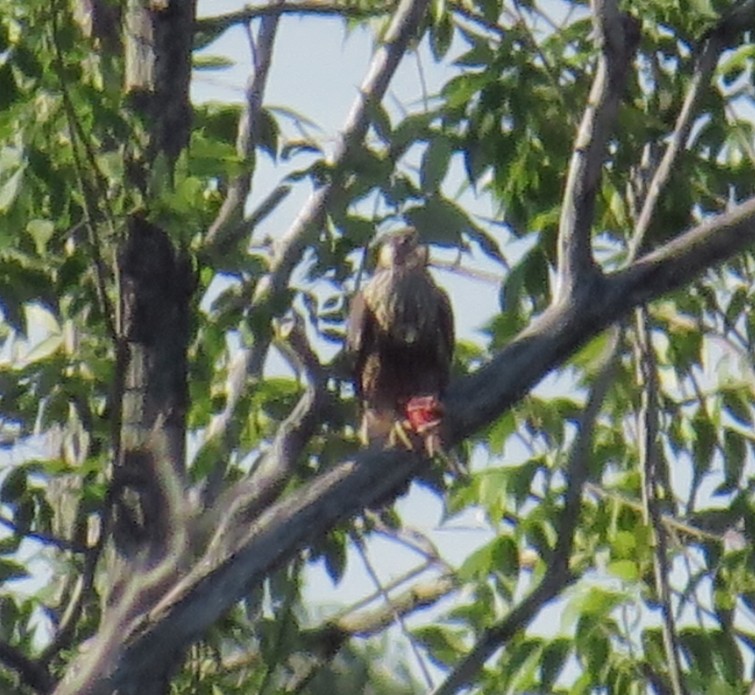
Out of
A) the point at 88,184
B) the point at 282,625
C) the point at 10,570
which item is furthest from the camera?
the point at 282,625

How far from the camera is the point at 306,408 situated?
385 centimetres

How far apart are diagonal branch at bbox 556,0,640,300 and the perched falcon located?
1.15m

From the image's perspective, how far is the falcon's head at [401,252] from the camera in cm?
510

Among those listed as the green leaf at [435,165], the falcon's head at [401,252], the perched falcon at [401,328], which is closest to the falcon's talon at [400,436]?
the green leaf at [435,165]

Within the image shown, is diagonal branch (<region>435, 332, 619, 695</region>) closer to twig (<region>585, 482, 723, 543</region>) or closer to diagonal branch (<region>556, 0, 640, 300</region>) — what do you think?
diagonal branch (<region>556, 0, 640, 300</region>)

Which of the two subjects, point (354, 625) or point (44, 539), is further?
point (354, 625)

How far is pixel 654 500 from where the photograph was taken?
13.5ft

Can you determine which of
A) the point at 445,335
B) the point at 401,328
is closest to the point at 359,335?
the point at 401,328

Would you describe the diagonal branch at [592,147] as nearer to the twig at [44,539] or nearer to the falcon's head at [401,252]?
the twig at [44,539]

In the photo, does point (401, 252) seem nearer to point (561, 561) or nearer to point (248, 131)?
point (248, 131)

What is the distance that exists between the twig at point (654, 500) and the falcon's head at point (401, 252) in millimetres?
1025

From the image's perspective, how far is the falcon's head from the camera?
16.7 ft

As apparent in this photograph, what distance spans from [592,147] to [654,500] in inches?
33.1

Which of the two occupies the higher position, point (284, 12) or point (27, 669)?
point (284, 12)
